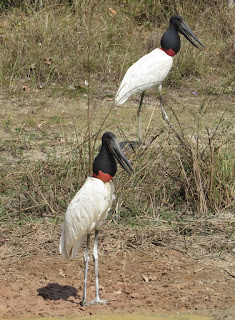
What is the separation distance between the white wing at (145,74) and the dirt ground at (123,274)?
239 cm

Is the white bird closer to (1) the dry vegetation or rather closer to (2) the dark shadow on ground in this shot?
(2) the dark shadow on ground

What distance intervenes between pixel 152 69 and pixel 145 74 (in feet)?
0.36

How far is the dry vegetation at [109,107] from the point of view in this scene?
4.92m

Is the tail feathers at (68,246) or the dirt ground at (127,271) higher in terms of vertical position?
the tail feathers at (68,246)

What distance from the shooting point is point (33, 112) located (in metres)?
7.50

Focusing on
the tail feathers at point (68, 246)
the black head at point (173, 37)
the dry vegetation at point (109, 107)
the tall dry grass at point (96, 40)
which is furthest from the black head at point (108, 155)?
the tall dry grass at point (96, 40)

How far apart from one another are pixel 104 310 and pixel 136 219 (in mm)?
1187

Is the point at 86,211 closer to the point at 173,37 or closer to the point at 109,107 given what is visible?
the point at 173,37

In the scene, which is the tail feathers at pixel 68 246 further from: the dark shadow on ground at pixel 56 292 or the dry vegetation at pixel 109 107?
the dry vegetation at pixel 109 107

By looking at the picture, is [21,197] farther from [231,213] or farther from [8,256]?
[231,213]

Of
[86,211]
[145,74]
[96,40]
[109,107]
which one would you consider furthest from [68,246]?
[96,40]

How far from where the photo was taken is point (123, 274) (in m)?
4.09


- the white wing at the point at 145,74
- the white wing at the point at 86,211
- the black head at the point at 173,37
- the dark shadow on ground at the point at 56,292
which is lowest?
the dark shadow on ground at the point at 56,292

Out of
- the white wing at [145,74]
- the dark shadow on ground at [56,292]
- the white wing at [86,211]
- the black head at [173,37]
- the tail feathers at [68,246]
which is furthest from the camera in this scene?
the black head at [173,37]
